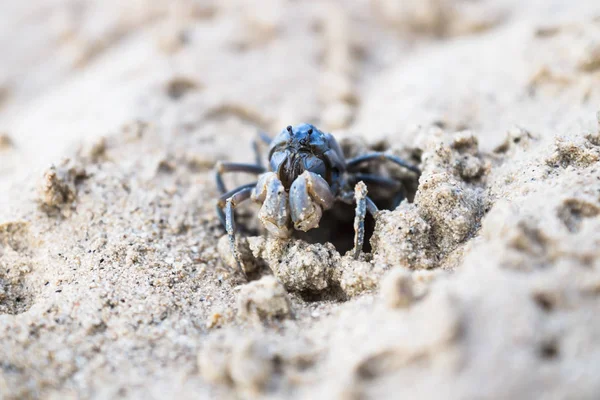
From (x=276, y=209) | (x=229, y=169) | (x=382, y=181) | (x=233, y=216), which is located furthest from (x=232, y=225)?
(x=382, y=181)

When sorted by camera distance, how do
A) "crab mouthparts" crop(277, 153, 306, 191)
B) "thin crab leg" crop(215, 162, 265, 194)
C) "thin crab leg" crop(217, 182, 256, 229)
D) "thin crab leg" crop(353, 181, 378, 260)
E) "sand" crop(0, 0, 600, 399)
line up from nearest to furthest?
"sand" crop(0, 0, 600, 399), "thin crab leg" crop(353, 181, 378, 260), "crab mouthparts" crop(277, 153, 306, 191), "thin crab leg" crop(217, 182, 256, 229), "thin crab leg" crop(215, 162, 265, 194)

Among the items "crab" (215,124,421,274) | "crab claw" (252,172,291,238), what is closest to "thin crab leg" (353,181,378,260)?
"crab" (215,124,421,274)

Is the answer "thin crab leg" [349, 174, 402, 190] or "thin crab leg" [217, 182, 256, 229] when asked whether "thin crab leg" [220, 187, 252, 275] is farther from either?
"thin crab leg" [349, 174, 402, 190]

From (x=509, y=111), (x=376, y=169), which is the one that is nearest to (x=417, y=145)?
(x=376, y=169)

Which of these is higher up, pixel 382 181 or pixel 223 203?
pixel 382 181

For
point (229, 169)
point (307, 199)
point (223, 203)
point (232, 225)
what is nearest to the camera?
point (307, 199)

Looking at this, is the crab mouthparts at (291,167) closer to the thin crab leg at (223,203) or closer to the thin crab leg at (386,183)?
the thin crab leg at (223,203)

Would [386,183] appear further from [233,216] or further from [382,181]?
[233,216]

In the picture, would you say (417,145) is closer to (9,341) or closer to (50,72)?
(9,341)
